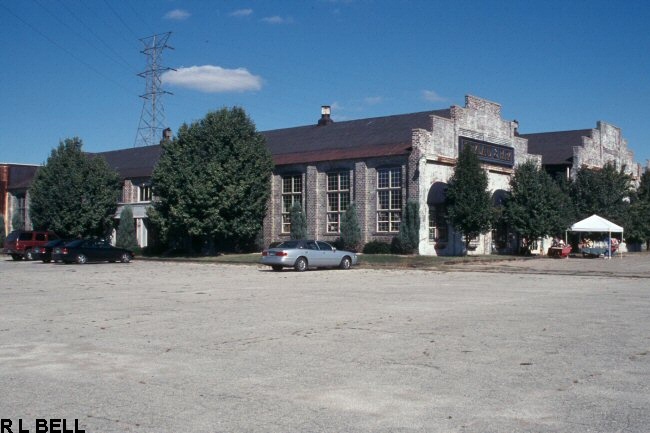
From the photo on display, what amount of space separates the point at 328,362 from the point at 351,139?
39786 millimetres

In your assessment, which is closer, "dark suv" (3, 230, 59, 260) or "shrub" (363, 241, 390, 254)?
"shrub" (363, 241, 390, 254)

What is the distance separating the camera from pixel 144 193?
57.3 metres

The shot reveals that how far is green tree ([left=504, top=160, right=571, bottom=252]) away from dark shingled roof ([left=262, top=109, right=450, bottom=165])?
255 inches

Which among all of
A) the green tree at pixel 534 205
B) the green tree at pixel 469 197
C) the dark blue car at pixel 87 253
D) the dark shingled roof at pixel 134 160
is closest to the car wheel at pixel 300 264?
the green tree at pixel 469 197

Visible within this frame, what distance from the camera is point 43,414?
6.82 metres

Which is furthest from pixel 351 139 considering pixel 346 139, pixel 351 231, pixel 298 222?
pixel 351 231

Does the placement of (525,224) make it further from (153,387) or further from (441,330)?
(153,387)

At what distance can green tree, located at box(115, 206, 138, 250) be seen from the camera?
55250 mm

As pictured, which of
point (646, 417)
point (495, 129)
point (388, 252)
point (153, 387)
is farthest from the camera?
point (495, 129)

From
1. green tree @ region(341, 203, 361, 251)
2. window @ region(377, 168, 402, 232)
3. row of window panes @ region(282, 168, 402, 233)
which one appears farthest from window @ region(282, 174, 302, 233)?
window @ region(377, 168, 402, 232)

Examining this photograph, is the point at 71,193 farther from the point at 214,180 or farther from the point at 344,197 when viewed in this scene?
the point at 344,197

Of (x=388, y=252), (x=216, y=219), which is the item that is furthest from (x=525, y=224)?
(x=216, y=219)

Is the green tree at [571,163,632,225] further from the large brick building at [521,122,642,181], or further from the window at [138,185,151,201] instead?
the window at [138,185,151,201]

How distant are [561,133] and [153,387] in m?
59.1
